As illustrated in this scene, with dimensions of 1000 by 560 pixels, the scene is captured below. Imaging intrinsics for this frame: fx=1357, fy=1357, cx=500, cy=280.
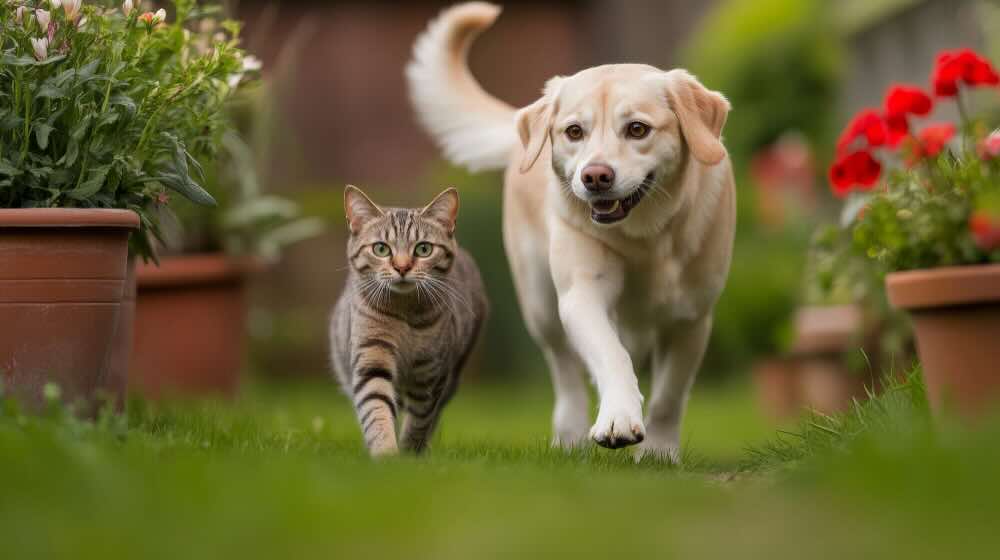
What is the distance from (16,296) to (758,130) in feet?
25.6

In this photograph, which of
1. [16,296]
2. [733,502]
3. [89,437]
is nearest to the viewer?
[733,502]

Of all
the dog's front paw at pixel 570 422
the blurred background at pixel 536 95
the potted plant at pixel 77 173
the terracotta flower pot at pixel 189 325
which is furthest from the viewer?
the blurred background at pixel 536 95

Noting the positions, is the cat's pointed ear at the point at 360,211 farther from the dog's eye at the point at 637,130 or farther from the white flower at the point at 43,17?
the white flower at the point at 43,17

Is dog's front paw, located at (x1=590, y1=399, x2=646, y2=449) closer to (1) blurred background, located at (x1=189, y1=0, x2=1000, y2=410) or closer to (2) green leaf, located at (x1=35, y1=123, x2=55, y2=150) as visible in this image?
(2) green leaf, located at (x1=35, y1=123, x2=55, y2=150)

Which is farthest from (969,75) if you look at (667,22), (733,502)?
(667,22)

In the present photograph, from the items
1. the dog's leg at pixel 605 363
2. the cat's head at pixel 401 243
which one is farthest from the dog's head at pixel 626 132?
the cat's head at pixel 401 243

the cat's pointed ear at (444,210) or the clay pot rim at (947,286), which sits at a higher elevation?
the cat's pointed ear at (444,210)

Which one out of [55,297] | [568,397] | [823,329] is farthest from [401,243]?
[823,329]

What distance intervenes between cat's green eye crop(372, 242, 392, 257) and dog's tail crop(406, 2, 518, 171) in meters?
1.37

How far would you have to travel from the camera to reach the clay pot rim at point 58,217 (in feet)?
11.6

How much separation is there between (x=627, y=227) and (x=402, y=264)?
2.23ft

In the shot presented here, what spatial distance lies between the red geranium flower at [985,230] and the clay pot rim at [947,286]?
49 millimetres

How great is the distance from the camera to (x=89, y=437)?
3.10 metres

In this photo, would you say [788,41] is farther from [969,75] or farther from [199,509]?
[199,509]
